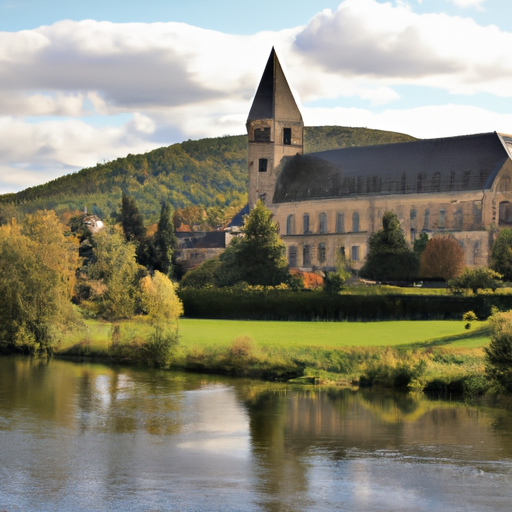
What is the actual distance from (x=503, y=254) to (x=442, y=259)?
19.9 feet

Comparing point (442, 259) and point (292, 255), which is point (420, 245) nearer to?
point (442, 259)

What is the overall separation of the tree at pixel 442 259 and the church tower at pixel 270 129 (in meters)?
24.5

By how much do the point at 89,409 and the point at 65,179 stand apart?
14884 cm

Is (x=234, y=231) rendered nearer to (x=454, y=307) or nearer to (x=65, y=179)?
(x=454, y=307)

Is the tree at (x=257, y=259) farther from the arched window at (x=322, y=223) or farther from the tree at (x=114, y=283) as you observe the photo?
the arched window at (x=322, y=223)

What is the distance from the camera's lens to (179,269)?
3438 inches

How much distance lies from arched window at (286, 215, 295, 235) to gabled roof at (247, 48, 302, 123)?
9615mm

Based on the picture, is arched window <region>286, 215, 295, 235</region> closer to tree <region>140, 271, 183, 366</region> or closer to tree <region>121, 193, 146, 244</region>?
tree <region>121, 193, 146, 244</region>

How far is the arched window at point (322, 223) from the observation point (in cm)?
8962

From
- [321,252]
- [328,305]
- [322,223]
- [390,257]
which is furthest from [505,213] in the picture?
[328,305]

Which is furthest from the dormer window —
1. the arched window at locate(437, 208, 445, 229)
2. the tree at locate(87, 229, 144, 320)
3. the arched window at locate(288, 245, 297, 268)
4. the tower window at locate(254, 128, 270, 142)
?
the tree at locate(87, 229, 144, 320)

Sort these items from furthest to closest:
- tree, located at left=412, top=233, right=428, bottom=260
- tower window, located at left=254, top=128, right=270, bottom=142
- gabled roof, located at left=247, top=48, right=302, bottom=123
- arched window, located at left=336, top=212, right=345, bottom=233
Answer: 1. tower window, located at left=254, top=128, right=270, bottom=142
2. gabled roof, located at left=247, top=48, right=302, bottom=123
3. arched window, located at left=336, top=212, right=345, bottom=233
4. tree, located at left=412, top=233, right=428, bottom=260

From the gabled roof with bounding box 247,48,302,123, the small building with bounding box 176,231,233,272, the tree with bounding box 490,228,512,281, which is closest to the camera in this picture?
the tree with bounding box 490,228,512,281

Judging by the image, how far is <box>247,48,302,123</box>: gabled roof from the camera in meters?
91.2
